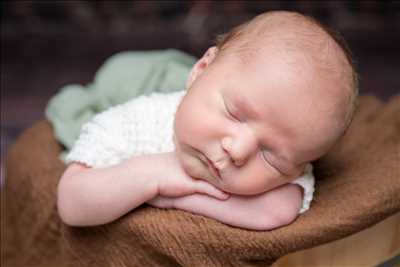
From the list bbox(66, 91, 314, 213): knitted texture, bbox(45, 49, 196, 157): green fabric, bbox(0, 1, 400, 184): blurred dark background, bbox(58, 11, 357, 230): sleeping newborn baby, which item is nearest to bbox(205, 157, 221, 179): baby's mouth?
bbox(58, 11, 357, 230): sleeping newborn baby

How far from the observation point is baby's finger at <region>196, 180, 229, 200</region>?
40.1 inches

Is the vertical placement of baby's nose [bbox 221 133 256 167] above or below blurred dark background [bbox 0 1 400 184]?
above

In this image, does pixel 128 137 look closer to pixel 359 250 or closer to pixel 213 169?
pixel 213 169

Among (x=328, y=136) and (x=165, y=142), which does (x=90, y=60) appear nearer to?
(x=165, y=142)

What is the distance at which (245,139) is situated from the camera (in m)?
0.94

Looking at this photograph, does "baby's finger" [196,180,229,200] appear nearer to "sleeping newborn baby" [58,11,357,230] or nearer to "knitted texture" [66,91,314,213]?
"sleeping newborn baby" [58,11,357,230]

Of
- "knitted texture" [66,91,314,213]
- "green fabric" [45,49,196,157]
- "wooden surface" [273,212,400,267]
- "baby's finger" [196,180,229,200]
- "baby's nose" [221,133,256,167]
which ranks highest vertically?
"baby's nose" [221,133,256,167]

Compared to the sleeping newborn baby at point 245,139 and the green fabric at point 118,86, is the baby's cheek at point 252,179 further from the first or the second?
the green fabric at point 118,86

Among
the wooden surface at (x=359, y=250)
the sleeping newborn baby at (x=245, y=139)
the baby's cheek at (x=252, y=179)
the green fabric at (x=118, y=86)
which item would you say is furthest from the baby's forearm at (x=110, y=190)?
the green fabric at (x=118, y=86)

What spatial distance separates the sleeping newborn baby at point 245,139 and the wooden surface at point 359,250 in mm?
75

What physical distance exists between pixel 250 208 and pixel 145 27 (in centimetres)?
190

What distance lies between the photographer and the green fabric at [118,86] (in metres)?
1.44

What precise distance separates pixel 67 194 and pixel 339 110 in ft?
1.57

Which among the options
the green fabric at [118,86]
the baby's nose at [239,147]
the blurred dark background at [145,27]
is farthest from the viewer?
the blurred dark background at [145,27]
